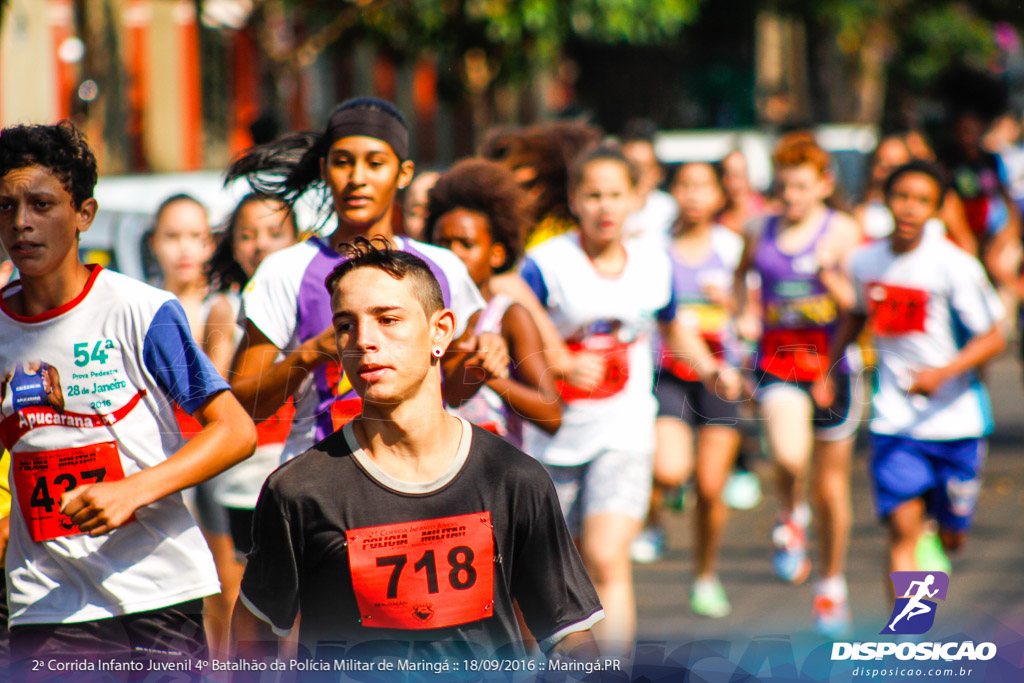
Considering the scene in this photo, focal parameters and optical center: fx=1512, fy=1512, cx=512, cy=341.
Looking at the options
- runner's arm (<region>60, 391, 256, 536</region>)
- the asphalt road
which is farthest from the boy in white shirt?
runner's arm (<region>60, 391, 256, 536</region>)

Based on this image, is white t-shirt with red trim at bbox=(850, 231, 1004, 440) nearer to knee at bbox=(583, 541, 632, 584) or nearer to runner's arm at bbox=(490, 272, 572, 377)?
knee at bbox=(583, 541, 632, 584)

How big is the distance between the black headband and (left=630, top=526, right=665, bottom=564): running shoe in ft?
13.6

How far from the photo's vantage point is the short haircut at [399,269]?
10.0 ft

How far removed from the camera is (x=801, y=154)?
739 cm

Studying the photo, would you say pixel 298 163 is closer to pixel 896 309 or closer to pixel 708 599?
pixel 896 309

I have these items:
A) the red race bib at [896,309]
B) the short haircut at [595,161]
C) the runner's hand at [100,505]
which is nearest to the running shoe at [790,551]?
the red race bib at [896,309]

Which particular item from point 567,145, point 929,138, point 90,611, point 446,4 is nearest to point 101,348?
point 90,611

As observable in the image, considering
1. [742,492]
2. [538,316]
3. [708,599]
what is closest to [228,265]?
[538,316]

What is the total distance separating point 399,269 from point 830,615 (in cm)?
377

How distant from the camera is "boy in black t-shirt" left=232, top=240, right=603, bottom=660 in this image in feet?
9.72

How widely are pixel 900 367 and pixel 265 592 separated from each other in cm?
380

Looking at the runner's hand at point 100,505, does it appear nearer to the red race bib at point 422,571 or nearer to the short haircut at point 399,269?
the red race bib at point 422,571

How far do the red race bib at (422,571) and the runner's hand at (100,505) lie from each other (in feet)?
1.54

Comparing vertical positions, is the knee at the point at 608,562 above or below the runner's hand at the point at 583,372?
below
